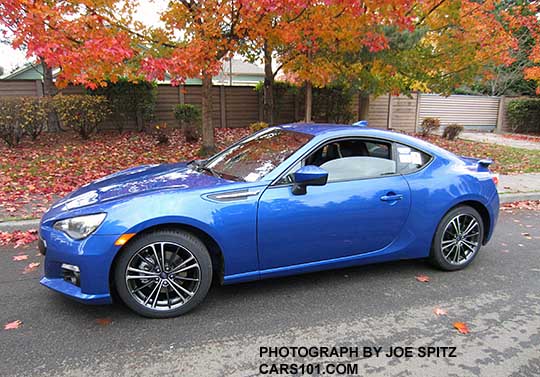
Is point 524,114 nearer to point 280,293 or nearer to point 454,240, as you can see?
point 454,240

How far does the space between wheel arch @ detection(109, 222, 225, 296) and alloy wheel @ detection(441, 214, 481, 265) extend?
87.8 inches

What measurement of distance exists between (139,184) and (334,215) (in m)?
1.68

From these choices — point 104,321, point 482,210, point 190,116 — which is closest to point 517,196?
point 482,210

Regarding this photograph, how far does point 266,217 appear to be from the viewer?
3170 millimetres

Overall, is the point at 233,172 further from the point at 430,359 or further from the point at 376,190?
the point at 430,359

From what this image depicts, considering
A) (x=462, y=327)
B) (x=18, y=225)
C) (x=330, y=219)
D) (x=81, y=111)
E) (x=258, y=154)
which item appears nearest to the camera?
(x=462, y=327)

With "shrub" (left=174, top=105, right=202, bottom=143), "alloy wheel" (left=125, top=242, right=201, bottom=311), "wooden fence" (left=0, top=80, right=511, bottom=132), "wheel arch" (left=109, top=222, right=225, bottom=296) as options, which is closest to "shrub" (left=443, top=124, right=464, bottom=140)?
A: "wooden fence" (left=0, top=80, right=511, bottom=132)

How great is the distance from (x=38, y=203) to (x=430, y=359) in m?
5.70

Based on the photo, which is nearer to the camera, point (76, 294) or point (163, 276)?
point (76, 294)

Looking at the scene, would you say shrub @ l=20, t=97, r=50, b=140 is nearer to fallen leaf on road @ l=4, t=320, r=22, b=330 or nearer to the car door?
fallen leaf on road @ l=4, t=320, r=22, b=330

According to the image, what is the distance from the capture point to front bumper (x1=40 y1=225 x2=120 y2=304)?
2824mm

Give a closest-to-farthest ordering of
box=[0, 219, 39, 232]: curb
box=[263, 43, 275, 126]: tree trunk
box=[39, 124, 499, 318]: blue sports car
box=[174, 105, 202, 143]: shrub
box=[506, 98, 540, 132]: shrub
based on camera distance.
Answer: box=[39, 124, 499, 318]: blue sports car
box=[0, 219, 39, 232]: curb
box=[174, 105, 202, 143]: shrub
box=[263, 43, 275, 126]: tree trunk
box=[506, 98, 540, 132]: shrub

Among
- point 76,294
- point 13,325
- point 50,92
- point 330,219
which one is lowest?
point 13,325

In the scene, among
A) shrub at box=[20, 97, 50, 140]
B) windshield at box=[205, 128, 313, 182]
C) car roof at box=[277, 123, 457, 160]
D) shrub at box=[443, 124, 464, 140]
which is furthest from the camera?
shrub at box=[443, 124, 464, 140]
